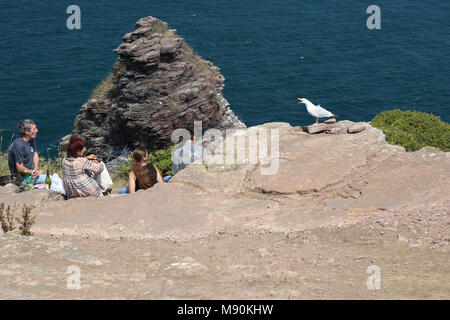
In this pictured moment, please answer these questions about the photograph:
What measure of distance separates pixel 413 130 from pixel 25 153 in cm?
1060

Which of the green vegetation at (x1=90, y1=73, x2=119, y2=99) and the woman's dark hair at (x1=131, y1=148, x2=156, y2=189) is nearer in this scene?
the woman's dark hair at (x1=131, y1=148, x2=156, y2=189)

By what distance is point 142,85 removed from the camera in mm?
29375

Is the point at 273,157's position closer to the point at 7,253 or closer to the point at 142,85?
the point at 7,253

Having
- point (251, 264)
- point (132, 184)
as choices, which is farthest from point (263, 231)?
point (132, 184)

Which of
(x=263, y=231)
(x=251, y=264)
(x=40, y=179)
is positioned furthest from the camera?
(x=40, y=179)

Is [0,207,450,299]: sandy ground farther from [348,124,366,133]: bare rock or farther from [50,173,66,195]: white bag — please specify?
[348,124,366,133]: bare rock

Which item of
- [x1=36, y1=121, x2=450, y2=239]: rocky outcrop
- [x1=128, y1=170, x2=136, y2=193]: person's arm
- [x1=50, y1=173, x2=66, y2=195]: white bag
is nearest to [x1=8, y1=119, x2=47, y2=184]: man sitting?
[x1=50, y1=173, x2=66, y2=195]: white bag

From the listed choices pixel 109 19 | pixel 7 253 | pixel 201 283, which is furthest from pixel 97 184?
pixel 109 19

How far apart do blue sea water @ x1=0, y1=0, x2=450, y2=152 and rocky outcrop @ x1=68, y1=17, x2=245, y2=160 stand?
46.3 ft

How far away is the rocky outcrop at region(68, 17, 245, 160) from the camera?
29312 mm

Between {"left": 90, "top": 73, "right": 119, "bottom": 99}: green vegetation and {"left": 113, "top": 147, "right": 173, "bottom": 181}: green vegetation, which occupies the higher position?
{"left": 90, "top": 73, "right": 119, "bottom": 99}: green vegetation

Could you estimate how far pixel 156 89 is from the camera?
1155 inches

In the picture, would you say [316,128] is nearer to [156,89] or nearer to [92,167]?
[92,167]

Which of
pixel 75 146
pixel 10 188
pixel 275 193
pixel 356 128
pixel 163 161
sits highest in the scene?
pixel 75 146
